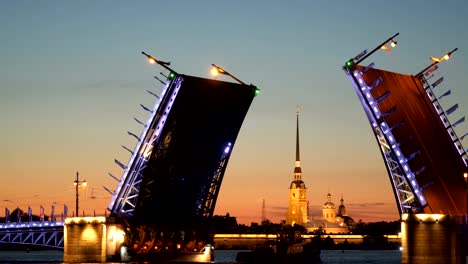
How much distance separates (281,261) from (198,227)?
24.6 meters

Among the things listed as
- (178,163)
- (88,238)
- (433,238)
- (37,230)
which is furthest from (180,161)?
(433,238)

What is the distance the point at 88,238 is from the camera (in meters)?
67.7

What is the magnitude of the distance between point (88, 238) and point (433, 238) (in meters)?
23.7

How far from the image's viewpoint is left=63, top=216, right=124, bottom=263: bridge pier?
220 feet

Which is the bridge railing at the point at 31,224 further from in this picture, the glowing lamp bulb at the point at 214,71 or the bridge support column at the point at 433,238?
the bridge support column at the point at 433,238

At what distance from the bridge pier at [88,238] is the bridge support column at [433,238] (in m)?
20.6

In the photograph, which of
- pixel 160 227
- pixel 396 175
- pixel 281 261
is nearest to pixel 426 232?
pixel 396 175

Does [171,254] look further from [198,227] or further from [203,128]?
[203,128]

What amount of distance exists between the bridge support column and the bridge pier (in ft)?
67.5

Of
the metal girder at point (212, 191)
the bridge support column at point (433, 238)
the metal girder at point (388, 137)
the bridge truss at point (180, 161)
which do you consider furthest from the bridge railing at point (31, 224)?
the bridge support column at point (433, 238)

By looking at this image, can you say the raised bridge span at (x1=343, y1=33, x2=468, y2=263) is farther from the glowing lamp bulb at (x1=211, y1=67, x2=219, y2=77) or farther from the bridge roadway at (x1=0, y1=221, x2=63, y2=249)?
the bridge roadway at (x1=0, y1=221, x2=63, y2=249)

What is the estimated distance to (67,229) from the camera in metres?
68.1

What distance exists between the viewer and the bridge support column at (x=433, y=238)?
193 ft

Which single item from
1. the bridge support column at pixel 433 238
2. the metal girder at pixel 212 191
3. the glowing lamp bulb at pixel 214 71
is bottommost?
the bridge support column at pixel 433 238
